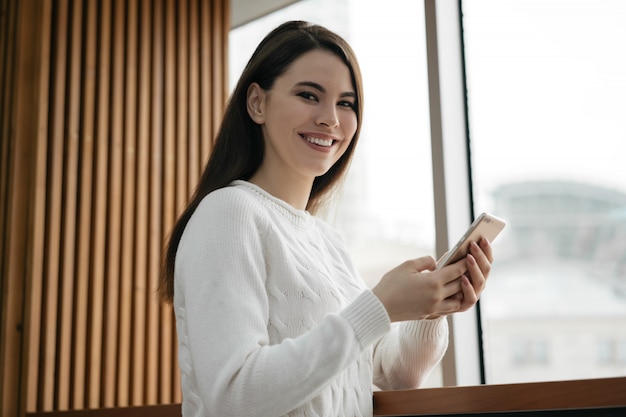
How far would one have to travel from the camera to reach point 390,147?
3121mm

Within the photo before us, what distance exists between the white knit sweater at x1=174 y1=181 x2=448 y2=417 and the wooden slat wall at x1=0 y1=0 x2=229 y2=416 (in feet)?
4.98

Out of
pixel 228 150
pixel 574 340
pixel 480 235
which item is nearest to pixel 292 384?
pixel 480 235

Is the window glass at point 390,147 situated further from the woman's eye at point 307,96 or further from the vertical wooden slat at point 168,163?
the woman's eye at point 307,96

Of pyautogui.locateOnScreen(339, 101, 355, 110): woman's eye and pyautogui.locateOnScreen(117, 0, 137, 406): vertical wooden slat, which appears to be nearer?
pyautogui.locateOnScreen(339, 101, 355, 110): woman's eye

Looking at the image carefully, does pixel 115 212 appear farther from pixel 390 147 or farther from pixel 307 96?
pixel 307 96

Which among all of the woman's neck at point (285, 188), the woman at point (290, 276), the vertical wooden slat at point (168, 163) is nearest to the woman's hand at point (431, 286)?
the woman at point (290, 276)

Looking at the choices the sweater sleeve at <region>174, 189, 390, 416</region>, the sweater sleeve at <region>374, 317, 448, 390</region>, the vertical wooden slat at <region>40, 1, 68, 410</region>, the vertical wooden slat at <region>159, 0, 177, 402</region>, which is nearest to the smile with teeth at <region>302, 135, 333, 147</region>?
the sweater sleeve at <region>174, 189, 390, 416</region>

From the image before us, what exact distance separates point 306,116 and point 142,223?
1698 millimetres

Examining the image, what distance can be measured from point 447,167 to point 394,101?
18.6 inches

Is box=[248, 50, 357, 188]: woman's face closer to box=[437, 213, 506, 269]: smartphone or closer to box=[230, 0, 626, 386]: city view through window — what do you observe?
box=[437, 213, 506, 269]: smartphone

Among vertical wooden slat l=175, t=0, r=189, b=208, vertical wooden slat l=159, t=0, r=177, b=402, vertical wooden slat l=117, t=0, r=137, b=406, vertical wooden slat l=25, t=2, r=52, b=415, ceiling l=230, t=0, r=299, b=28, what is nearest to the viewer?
vertical wooden slat l=25, t=2, r=52, b=415

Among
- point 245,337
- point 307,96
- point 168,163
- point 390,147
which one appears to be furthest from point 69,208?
point 245,337

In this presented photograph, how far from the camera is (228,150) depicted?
1.84m

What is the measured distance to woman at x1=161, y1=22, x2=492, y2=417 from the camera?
4.53 feet
